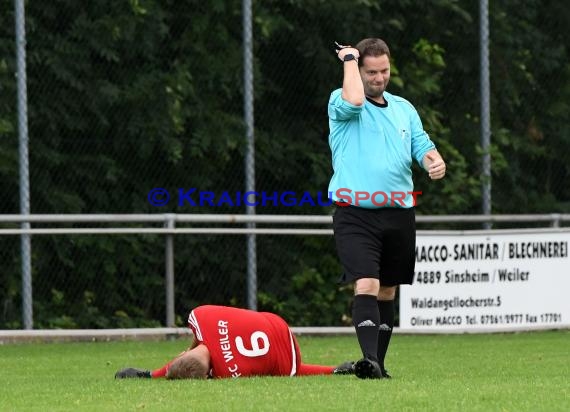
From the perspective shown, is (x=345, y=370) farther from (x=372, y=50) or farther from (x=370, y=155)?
(x=372, y=50)

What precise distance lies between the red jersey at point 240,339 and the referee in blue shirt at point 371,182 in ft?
1.70

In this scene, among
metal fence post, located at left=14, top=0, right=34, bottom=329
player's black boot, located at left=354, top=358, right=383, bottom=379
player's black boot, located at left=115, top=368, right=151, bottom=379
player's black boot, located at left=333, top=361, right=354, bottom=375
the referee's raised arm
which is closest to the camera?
player's black boot, located at left=354, top=358, right=383, bottom=379

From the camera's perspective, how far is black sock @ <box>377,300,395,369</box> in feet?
28.5

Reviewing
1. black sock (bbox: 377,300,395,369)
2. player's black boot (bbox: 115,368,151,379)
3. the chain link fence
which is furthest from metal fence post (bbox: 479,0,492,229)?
player's black boot (bbox: 115,368,151,379)

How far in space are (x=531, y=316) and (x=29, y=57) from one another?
17.8 ft

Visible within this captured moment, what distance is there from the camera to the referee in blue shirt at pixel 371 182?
8297 millimetres

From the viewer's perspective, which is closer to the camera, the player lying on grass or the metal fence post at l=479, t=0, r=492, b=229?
the player lying on grass

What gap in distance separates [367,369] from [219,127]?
679 centimetres

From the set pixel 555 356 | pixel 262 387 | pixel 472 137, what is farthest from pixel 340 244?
pixel 472 137

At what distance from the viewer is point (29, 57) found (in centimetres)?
1376

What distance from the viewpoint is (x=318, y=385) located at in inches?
311

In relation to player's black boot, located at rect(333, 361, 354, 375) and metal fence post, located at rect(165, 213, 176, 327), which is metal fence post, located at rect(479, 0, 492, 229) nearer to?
metal fence post, located at rect(165, 213, 176, 327)

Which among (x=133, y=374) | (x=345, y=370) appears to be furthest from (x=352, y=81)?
(x=133, y=374)

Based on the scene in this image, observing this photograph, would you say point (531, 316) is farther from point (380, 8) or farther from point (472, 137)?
point (380, 8)
